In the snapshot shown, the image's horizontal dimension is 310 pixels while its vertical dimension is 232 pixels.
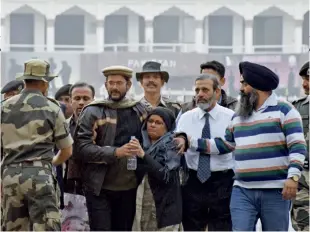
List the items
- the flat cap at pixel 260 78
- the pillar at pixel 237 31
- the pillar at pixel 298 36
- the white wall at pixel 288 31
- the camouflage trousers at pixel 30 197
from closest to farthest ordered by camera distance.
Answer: the camouflage trousers at pixel 30 197 → the flat cap at pixel 260 78 → the pillar at pixel 298 36 → the pillar at pixel 237 31 → the white wall at pixel 288 31

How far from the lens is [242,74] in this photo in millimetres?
5762

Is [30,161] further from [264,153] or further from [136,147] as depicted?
A: [264,153]

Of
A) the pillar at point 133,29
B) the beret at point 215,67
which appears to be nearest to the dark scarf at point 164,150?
the beret at point 215,67

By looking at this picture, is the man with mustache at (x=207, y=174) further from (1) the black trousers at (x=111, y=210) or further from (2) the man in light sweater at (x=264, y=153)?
(2) the man in light sweater at (x=264, y=153)

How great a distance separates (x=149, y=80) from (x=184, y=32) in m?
41.0

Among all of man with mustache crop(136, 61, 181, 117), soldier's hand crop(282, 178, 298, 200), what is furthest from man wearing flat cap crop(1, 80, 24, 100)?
soldier's hand crop(282, 178, 298, 200)

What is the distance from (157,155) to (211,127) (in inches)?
14.8

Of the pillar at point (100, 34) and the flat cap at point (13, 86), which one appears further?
the pillar at point (100, 34)

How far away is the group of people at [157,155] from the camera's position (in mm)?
5570

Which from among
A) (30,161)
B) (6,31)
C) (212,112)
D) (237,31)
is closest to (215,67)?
(212,112)

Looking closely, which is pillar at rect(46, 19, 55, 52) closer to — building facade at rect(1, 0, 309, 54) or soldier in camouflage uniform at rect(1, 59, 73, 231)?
building facade at rect(1, 0, 309, 54)

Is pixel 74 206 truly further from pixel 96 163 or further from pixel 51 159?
pixel 51 159

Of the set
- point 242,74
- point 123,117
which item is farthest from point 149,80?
point 242,74

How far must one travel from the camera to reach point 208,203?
20.5ft
